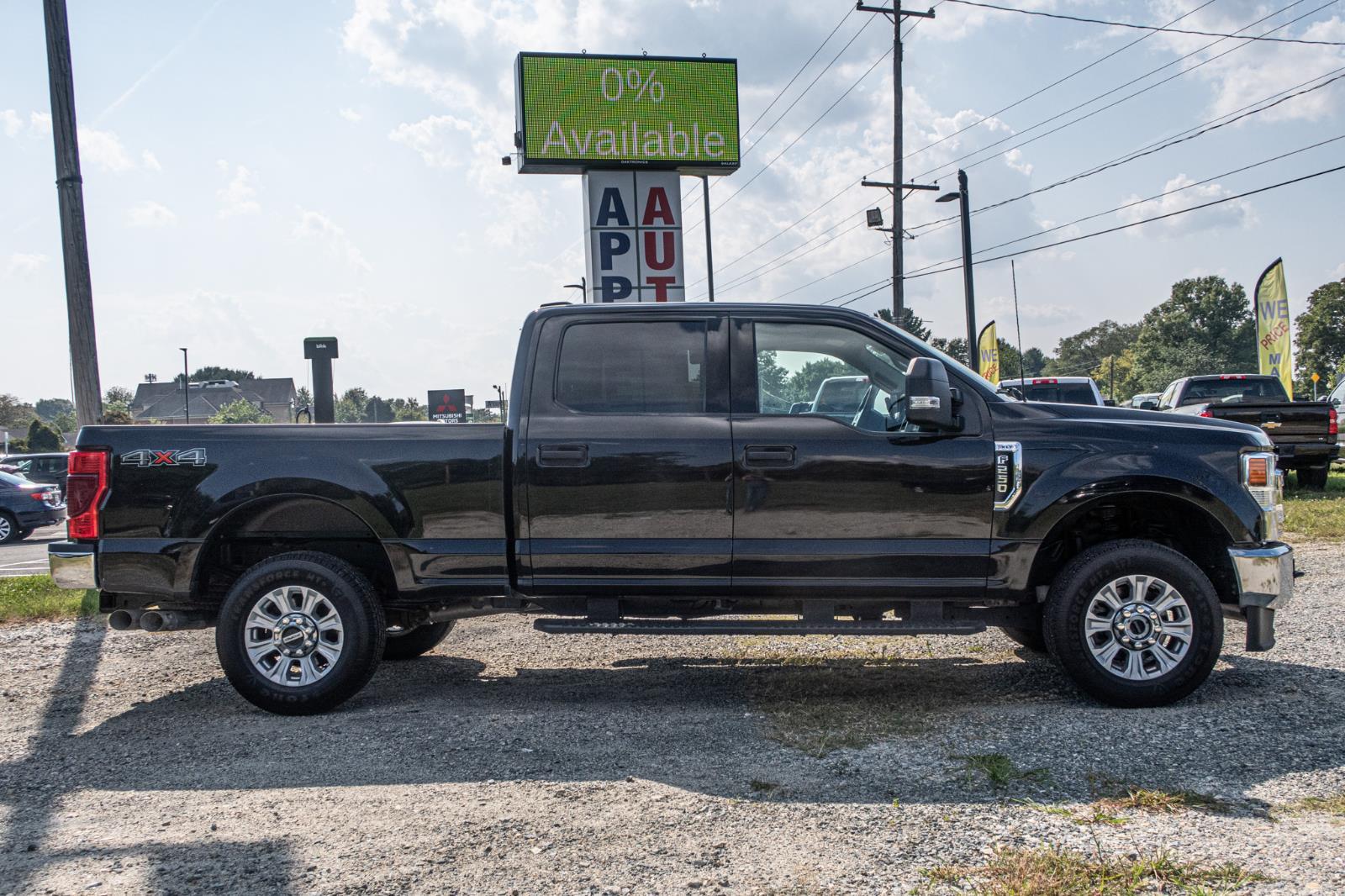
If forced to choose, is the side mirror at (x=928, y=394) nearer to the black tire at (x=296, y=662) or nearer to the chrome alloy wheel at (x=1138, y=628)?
the chrome alloy wheel at (x=1138, y=628)

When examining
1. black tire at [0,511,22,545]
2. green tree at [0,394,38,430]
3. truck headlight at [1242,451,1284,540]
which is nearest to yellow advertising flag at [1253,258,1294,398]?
truck headlight at [1242,451,1284,540]

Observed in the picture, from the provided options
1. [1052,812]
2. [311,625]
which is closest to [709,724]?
[1052,812]

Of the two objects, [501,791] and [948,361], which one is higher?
[948,361]

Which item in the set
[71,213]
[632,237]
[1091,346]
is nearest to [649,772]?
[71,213]

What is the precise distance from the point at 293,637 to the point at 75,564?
1.20 m

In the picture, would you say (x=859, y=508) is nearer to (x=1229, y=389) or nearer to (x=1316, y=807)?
(x=1316, y=807)

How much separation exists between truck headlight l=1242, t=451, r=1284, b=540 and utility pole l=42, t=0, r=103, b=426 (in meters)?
10.4

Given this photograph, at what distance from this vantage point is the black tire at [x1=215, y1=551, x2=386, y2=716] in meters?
5.40

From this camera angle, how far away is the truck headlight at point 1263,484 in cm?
529

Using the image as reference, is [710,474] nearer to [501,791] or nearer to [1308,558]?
[501,791]

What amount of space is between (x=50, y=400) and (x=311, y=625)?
8117 inches

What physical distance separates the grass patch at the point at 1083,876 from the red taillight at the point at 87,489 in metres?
4.49

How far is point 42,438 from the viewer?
56094 mm

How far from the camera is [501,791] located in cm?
421
